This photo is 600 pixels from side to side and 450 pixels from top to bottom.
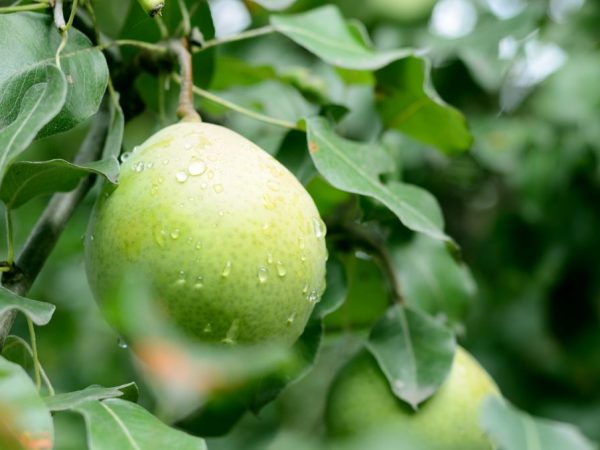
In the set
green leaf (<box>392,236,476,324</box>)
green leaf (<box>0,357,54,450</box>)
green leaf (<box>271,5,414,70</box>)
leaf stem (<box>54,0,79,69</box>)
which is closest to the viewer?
green leaf (<box>0,357,54,450</box>)

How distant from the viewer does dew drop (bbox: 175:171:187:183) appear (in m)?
0.76

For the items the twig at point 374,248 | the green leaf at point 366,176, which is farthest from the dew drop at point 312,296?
the twig at point 374,248

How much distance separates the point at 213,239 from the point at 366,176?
0.88ft

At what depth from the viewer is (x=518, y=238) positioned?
204 centimetres

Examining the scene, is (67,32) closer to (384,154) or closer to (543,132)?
(384,154)

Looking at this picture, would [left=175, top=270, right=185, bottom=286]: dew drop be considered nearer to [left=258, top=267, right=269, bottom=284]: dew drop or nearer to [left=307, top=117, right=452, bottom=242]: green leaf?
[left=258, top=267, right=269, bottom=284]: dew drop

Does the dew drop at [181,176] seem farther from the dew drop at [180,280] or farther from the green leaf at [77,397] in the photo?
the green leaf at [77,397]

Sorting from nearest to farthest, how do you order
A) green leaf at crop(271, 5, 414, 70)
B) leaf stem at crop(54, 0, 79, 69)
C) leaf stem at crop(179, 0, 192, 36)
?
leaf stem at crop(54, 0, 79, 69)
leaf stem at crop(179, 0, 192, 36)
green leaf at crop(271, 5, 414, 70)

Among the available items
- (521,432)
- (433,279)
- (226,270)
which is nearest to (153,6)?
(226,270)

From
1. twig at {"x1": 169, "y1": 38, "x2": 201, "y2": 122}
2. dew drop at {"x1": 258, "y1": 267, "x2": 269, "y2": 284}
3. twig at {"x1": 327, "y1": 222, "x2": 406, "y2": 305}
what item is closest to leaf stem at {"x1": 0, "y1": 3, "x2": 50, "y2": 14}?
twig at {"x1": 169, "y1": 38, "x2": 201, "y2": 122}

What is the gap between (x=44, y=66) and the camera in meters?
0.84

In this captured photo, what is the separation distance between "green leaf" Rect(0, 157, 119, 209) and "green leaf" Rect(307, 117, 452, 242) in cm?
23

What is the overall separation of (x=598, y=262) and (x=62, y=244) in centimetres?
119

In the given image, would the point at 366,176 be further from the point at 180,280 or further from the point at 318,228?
the point at 180,280
